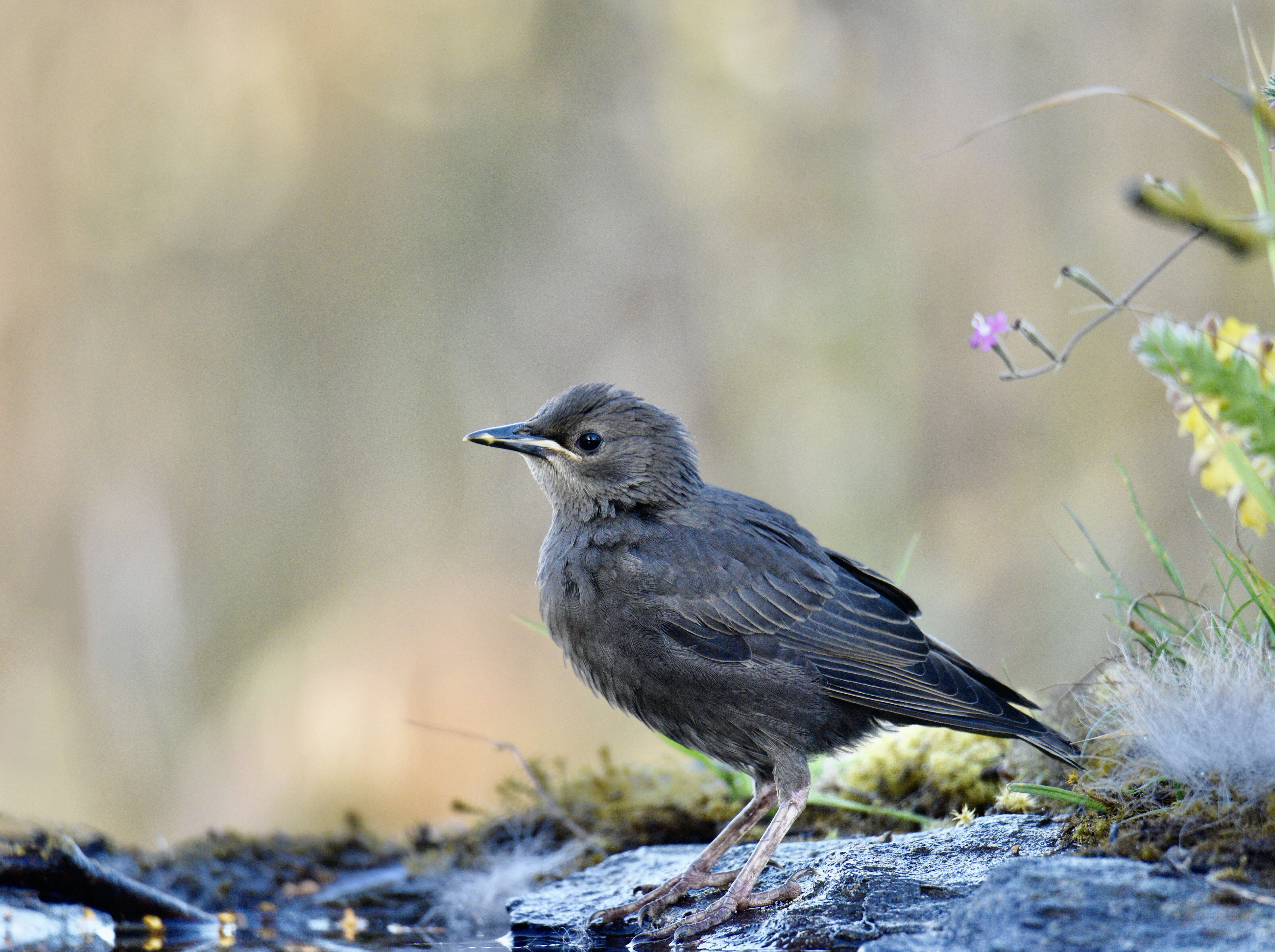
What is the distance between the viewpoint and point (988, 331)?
132 inches

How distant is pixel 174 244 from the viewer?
10.9m

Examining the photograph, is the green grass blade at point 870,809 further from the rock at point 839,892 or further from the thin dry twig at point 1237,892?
the thin dry twig at point 1237,892

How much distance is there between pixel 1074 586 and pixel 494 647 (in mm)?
4597

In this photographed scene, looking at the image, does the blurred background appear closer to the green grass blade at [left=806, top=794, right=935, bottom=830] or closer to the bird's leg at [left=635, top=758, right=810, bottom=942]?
the green grass blade at [left=806, top=794, right=935, bottom=830]

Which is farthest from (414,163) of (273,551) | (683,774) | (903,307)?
(683,774)

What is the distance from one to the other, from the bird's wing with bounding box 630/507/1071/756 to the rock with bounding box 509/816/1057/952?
0.38 meters

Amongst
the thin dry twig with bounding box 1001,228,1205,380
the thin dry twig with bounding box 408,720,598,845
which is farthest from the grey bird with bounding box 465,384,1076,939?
the thin dry twig with bounding box 1001,228,1205,380

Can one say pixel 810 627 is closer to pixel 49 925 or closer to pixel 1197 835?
pixel 1197 835

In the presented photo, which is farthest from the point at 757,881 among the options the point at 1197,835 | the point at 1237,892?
the point at 1237,892

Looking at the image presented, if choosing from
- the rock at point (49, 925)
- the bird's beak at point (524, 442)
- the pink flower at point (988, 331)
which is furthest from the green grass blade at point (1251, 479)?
the rock at point (49, 925)

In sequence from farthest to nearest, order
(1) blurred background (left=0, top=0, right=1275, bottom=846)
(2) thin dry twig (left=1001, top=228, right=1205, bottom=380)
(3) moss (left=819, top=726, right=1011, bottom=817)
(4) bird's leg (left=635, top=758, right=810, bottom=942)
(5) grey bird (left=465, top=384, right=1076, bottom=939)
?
(1) blurred background (left=0, top=0, right=1275, bottom=846)
(3) moss (left=819, top=726, right=1011, bottom=817)
(5) grey bird (left=465, top=384, right=1076, bottom=939)
(4) bird's leg (left=635, top=758, right=810, bottom=942)
(2) thin dry twig (left=1001, top=228, right=1205, bottom=380)

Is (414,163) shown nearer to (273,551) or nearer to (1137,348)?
(273,551)

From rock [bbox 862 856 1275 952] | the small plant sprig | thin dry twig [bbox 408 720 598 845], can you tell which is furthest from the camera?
thin dry twig [bbox 408 720 598 845]

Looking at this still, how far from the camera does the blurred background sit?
9398 mm
